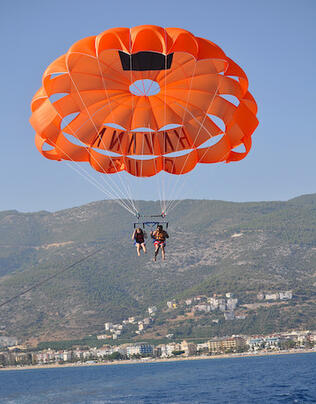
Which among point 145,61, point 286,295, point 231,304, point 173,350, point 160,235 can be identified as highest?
point 145,61

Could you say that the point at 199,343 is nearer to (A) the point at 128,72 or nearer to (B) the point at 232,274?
(B) the point at 232,274

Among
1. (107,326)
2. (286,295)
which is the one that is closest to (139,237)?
A: (286,295)

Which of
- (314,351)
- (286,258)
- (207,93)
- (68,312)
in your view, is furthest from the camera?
(286,258)

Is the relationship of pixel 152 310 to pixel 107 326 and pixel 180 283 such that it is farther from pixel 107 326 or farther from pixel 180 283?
pixel 180 283

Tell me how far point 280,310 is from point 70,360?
49.6 meters

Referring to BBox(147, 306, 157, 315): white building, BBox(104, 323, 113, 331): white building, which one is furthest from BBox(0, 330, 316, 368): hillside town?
BBox(147, 306, 157, 315): white building

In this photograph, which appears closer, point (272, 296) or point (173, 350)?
point (173, 350)

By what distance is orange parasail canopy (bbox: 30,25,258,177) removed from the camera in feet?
74.1

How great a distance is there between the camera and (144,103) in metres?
26.8

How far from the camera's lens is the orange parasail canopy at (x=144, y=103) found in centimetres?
2258

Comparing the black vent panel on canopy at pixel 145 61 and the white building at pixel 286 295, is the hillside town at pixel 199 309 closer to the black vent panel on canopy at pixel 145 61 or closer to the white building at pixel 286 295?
the white building at pixel 286 295

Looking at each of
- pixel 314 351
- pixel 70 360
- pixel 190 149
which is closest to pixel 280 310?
pixel 314 351

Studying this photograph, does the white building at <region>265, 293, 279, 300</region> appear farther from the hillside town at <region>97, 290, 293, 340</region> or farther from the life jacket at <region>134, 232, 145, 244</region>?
the life jacket at <region>134, 232, 145, 244</region>

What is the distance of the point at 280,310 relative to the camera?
6004 inches
